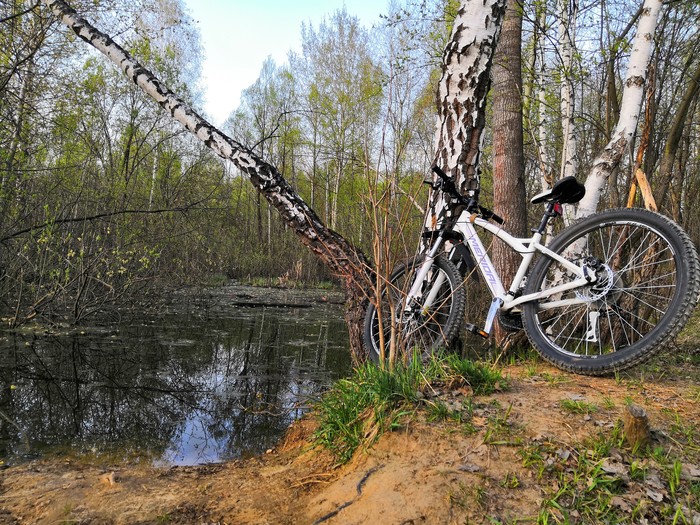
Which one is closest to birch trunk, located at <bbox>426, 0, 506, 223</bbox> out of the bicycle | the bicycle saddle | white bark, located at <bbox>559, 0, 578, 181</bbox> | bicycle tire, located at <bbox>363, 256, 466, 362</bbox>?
the bicycle

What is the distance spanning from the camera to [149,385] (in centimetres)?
500

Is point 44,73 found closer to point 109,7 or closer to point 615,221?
point 109,7

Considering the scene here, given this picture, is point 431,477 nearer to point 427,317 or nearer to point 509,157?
point 427,317

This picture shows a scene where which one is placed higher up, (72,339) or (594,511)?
(594,511)

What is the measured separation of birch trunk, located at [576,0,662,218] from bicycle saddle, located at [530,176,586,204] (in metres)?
1.07

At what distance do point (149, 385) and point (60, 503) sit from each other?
278cm

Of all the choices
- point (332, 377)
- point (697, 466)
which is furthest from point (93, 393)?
point (697, 466)

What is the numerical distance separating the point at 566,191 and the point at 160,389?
4.29 meters

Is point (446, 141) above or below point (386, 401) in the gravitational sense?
above

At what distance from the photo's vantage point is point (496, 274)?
3.38 m

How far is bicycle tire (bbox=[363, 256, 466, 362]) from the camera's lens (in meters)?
3.23

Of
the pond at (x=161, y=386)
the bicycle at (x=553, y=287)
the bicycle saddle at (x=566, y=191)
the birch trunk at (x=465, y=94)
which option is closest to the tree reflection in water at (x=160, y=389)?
the pond at (x=161, y=386)

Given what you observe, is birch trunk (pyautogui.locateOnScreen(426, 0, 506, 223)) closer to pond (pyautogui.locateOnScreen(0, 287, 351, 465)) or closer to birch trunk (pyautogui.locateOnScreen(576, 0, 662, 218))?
birch trunk (pyautogui.locateOnScreen(576, 0, 662, 218))

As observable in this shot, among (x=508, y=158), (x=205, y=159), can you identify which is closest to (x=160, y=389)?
(x=508, y=158)
